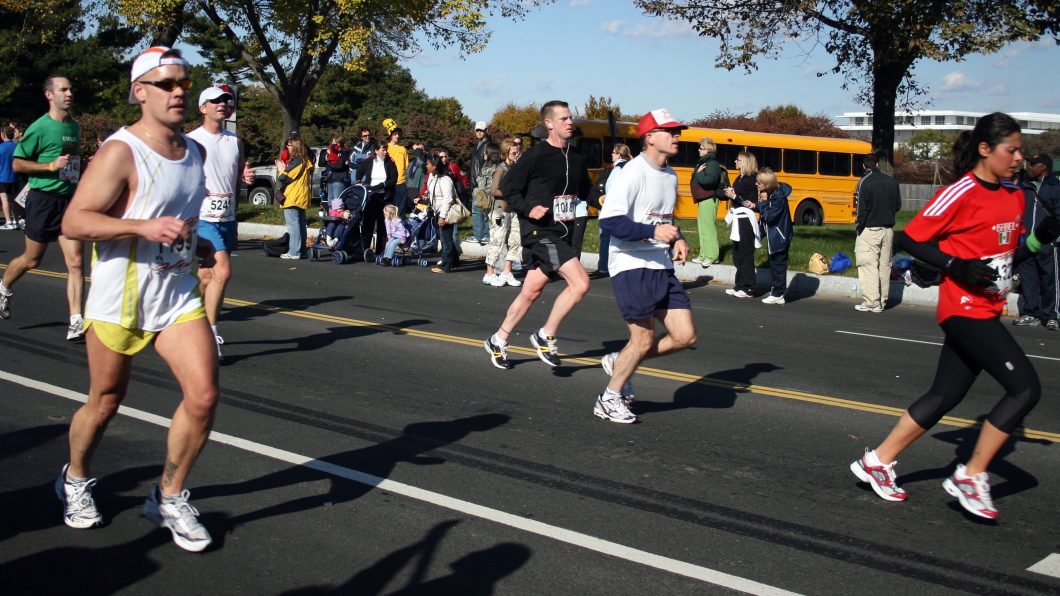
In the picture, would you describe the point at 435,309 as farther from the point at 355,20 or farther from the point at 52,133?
the point at 355,20

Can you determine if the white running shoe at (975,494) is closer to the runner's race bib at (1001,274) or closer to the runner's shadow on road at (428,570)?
the runner's race bib at (1001,274)

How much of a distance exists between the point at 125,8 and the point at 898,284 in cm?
1923

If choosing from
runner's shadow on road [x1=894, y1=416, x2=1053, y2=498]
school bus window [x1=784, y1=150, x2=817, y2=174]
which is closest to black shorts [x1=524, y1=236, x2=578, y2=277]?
runner's shadow on road [x1=894, y1=416, x2=1053, y2=498]

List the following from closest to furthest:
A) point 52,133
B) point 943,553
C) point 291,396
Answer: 1. point 943,553
2. point 291,396
3. point 52,133

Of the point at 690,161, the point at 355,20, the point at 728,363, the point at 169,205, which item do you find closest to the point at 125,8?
the point at 355,20

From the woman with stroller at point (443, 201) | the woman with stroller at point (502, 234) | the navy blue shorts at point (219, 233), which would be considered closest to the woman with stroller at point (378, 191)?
the woman with stroller at point (443, 201)

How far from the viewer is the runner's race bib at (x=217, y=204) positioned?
836 cm

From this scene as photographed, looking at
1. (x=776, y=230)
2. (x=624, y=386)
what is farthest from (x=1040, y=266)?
(x=624, y=386)

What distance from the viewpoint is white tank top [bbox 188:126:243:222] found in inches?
329

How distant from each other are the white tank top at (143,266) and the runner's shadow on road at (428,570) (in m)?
1.29

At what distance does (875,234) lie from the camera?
14594mm

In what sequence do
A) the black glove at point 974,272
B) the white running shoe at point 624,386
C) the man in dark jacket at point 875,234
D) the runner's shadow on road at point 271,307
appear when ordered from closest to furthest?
the black glove at point 974,272, the white running shoe at point 624,386, the runner's shadow on road at point 271,307, the man in dark jacket at point 875,234

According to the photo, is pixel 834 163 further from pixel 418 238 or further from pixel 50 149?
pixel 50 149

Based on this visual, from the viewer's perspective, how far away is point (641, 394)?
328 inches
